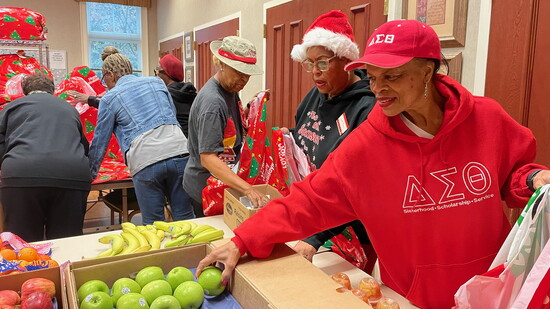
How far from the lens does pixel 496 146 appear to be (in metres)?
1.32

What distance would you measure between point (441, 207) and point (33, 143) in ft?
7.60

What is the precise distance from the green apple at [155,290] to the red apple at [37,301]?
8.9 inches

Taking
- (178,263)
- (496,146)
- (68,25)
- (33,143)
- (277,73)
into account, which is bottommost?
(178,263)

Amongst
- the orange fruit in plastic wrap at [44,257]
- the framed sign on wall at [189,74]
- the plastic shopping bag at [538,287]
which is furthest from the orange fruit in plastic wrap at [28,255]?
the framed sign on wall at [189,74]

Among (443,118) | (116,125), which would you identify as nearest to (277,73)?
(116,125)

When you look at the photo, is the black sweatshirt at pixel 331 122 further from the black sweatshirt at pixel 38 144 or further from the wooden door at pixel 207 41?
the wooden door at pixel 207 41

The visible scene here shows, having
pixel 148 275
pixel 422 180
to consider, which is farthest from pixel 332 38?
pixel 148 275

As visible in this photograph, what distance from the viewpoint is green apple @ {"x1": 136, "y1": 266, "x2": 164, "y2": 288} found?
1.27 m

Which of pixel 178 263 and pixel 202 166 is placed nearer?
pixel 178 263

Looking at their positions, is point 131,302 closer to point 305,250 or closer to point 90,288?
point 90,288

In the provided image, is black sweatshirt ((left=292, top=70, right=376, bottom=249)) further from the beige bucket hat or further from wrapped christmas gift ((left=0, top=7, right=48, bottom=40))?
wrapped christmas gift ((left=0, top=7, right=48, bottom=40))

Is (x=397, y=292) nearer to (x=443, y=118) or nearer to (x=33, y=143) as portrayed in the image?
(x=443, y=118)

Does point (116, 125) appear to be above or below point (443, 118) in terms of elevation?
below

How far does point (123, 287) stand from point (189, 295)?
178mm
